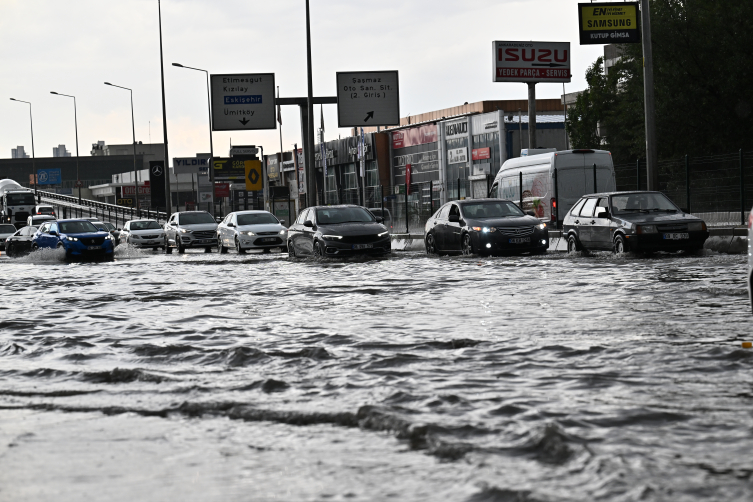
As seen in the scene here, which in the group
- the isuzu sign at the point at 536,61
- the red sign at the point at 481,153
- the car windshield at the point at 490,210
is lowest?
the car windshield at the point at 490,210

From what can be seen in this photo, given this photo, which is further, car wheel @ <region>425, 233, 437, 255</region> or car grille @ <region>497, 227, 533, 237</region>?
car wheel @ <region>425, 233, 437, 255</region>

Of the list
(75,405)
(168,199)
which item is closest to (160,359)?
(75,405)

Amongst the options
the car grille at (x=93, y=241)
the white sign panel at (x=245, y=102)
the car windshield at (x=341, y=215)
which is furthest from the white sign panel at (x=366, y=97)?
Result: the car windshield at (x=341, y=215)

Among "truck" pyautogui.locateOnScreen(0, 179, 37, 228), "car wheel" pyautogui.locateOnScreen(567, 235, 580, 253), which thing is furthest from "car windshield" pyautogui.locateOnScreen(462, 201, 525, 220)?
"truck" pyautogui.locateOnScreen(0, 179, 37, 228)

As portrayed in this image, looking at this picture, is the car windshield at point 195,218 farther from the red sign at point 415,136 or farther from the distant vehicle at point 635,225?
the red sign at point 415,136

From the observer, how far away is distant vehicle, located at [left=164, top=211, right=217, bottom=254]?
125 feet

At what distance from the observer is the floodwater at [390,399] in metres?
4.50

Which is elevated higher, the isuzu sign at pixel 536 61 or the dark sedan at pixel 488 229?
the isuzu sign at pixel 536 61

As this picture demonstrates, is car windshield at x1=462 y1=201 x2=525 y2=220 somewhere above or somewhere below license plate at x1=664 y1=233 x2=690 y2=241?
above

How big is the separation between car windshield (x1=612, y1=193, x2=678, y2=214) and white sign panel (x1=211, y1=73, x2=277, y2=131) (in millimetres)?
21863

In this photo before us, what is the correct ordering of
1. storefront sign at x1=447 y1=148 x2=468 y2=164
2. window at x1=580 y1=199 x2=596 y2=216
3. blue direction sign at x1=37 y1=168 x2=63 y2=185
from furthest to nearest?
blue direction sign at x1=37 y1=168 x2=63 y2=185, storefront sign at x1=447 y1=148 x2=468 y2=164, window at x1=580 y1=199 x2=596 y2=216

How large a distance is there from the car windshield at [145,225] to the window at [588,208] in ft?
82.8

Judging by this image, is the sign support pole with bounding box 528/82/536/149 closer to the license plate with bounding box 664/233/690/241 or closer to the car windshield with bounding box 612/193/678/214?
the car windshield with bounding box 612/193/678/214

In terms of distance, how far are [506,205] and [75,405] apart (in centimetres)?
1878
